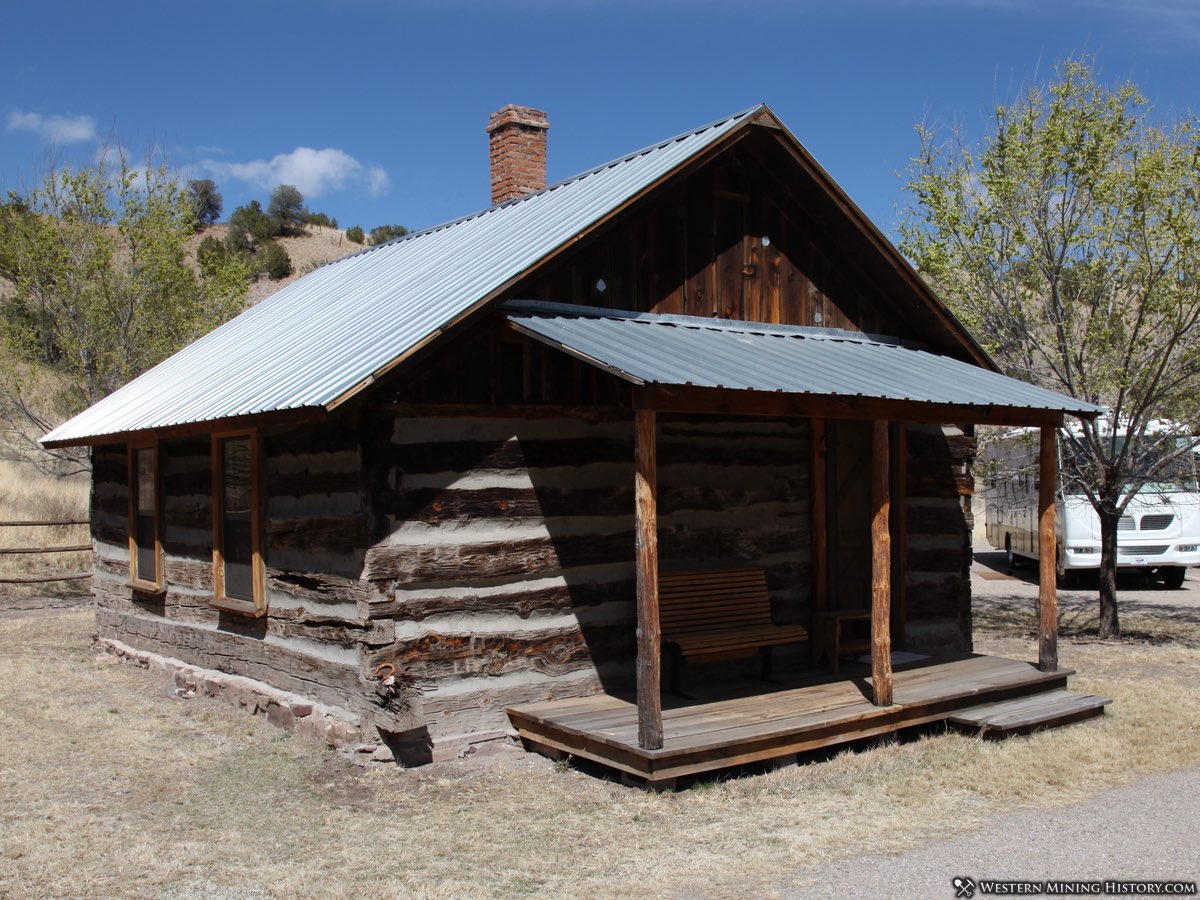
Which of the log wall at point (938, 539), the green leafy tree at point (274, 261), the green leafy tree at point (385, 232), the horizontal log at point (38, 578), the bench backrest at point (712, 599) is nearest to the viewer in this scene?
the bench backrest at point (712, 599)

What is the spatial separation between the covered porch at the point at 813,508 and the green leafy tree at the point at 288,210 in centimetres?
6022

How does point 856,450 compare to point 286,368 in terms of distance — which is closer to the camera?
point 286,368

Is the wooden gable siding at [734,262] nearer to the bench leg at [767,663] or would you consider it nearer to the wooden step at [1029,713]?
the bench leg at [767,663]

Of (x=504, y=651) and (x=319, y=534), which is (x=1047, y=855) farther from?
(x=319, y=534)

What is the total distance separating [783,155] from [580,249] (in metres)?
2.29

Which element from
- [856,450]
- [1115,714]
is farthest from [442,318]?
[1115,714]

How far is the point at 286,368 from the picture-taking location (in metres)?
9.38

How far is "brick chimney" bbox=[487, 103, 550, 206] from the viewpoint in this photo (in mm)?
14023

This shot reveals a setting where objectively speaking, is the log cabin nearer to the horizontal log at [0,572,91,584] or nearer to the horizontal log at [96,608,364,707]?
the horizontal log at [96,608,364,707]

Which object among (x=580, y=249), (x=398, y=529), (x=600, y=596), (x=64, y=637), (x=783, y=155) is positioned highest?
(x=783, y=155)

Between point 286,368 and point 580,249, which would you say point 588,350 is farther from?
point 286,368

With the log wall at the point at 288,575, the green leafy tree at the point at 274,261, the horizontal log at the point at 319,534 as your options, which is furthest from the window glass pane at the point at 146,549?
the green leafy tree at the point at 274,261

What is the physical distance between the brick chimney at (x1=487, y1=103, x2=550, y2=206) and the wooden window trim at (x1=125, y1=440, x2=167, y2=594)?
16.6 ft

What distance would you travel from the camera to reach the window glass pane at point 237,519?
392 inches
